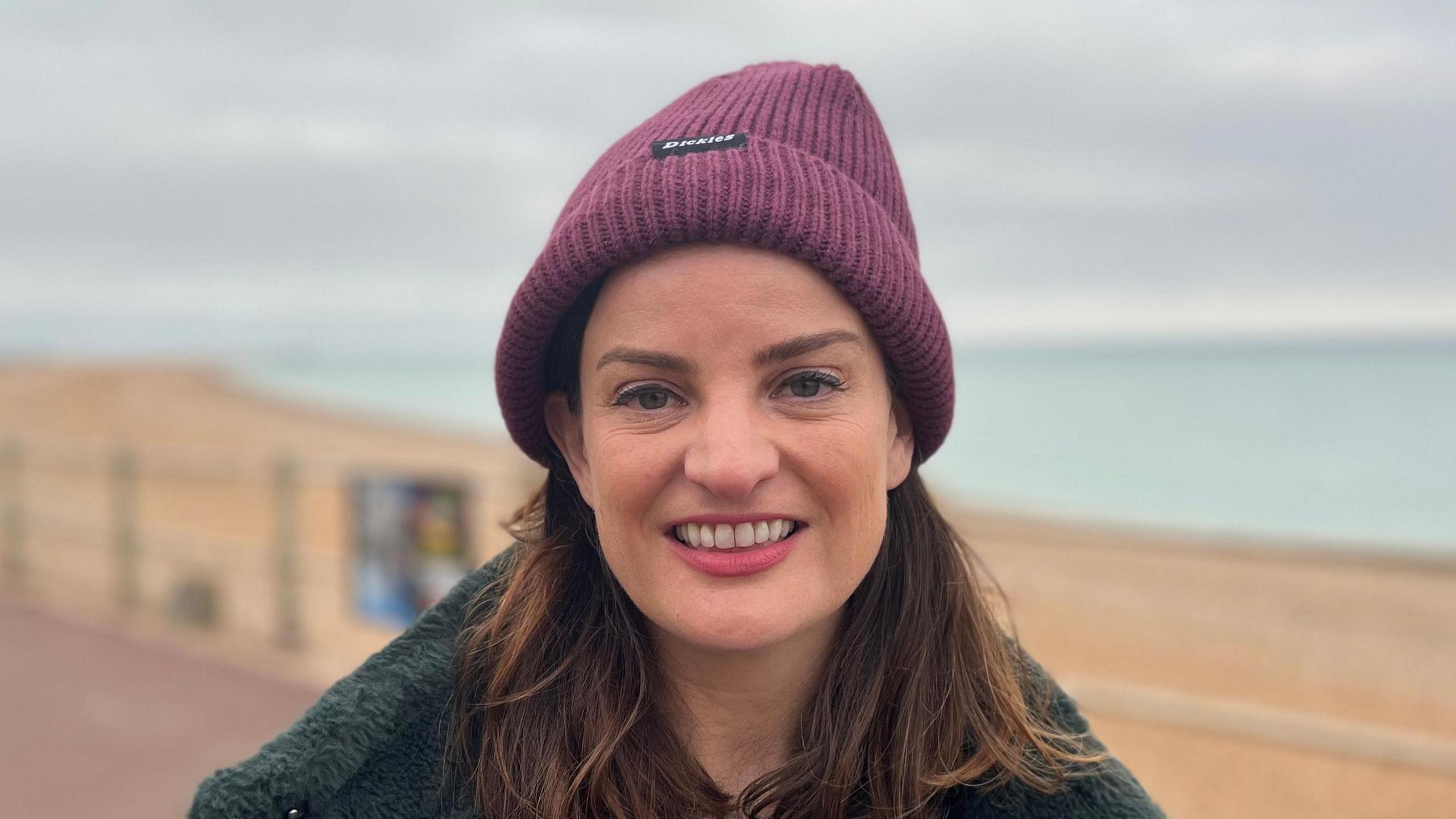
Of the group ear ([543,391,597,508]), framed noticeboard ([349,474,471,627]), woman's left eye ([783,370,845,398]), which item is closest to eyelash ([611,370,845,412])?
woman's left eye ([783,370,845,398])

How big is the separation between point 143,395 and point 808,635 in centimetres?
4655

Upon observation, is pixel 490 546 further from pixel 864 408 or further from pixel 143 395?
pixel 143 395

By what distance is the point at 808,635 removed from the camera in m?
1.81

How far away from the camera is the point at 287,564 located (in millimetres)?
6492

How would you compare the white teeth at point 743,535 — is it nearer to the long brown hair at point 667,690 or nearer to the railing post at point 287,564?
the long brown hair at point 667,690

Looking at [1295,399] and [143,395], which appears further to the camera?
[1295,399]

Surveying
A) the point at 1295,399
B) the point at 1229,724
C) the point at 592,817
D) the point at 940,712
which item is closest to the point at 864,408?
the point at 940,712

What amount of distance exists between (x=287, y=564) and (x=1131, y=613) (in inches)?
315

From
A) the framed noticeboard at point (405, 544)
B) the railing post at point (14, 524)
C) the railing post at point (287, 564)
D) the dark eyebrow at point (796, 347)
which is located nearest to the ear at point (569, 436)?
the dark eyebrow at point (796, 347)

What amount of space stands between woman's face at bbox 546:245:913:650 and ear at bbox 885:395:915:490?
0.66ft

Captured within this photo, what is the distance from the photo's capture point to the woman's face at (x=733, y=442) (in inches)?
59.9

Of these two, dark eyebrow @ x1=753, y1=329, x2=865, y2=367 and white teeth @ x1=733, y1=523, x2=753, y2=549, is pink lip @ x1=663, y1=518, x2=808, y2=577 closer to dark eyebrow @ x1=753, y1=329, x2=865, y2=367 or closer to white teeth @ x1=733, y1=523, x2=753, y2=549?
white teeth @ x1=733, y1=523, x2=753, y2=549

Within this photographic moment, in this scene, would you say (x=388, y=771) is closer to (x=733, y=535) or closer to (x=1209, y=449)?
(x=733, y=535)

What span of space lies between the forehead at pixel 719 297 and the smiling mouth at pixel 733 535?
261mm
